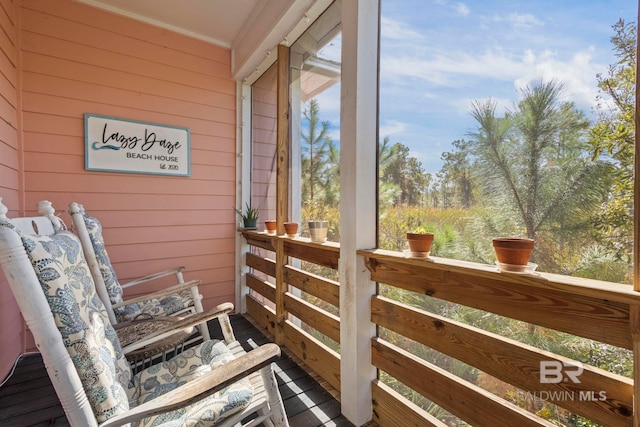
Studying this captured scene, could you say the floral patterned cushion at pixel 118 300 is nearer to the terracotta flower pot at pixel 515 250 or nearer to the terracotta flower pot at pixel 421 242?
the terracotta flower pot at pixel 421 242

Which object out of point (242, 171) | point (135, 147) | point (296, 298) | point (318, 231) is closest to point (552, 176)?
point (318, 231)

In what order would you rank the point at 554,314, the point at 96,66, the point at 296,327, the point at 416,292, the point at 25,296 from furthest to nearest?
the point at 96,66 → the point at 296,327 → the point at 416,292 → the point at 554,314 → the point at 25,296

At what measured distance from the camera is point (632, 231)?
0.82 meters

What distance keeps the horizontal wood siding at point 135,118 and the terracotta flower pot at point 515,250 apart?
2641mm

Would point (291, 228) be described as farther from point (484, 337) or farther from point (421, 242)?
point (484, 337)

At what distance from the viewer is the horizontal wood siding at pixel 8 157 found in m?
1.90

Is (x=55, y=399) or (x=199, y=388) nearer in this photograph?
(x=199, y=388)

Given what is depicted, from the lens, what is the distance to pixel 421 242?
126cm

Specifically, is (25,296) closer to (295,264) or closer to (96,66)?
(295,264)

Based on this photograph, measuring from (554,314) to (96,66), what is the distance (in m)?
3.42

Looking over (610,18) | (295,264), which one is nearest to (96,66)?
(295,264)

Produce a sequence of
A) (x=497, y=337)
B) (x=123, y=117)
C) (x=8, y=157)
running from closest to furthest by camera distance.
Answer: (x=497, y=337) < (x=8, y=157) < (x=123, y=117)

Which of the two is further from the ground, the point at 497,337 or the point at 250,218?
the point at 250,218

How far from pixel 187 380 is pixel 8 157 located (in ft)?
6.81
